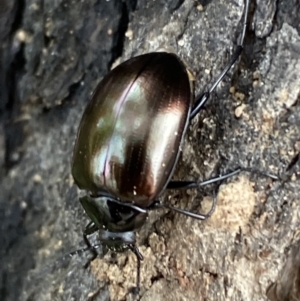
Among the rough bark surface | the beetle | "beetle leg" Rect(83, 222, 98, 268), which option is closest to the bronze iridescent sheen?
the beetle

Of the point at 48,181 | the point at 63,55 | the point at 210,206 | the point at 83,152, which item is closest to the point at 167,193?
the point at 210,206

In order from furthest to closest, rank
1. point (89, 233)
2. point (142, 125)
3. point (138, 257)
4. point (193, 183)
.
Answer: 1. point (89, 233)
2. point (138, 257)
3. point (193, 183)
4. point (142, 125)

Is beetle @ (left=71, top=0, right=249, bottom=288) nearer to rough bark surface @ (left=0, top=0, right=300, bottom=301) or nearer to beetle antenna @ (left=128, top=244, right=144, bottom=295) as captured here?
rough bark surface @ (left=0, top=0, right=300, bottom=301)

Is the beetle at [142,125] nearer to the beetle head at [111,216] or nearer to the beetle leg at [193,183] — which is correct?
the beetle leg at [193,183]

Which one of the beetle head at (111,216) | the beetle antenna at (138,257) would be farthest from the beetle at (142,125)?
the beetle antenna at (138,257)

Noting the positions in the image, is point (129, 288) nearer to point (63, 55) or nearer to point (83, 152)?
→ point (83, 152)

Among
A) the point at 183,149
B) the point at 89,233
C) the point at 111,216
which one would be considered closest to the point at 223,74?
the point at 183,149

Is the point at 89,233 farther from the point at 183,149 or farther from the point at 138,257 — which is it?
the point at 183,149
